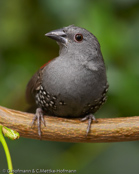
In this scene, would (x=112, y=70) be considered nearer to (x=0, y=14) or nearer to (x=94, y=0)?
(x=94, y=0)

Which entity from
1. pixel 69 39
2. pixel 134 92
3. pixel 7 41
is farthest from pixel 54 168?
pixel 7 41

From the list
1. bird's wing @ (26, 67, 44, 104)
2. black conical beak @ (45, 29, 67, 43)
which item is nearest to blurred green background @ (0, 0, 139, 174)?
bird's wing @ (26, 67, 44, 104)

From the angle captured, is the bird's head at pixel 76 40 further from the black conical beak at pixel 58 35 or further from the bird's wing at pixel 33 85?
the bird's wing at pixel 33 85

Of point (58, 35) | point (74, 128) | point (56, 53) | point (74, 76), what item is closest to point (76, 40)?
point (58, 35)

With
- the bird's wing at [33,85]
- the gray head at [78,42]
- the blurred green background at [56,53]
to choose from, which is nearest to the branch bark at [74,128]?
the bird's wing at [33,85]

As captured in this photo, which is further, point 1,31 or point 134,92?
point 1,31

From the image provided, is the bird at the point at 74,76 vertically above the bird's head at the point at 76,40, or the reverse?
the bird's head at the point at 76,40

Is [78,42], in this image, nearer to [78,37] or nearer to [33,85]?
[78,37]
